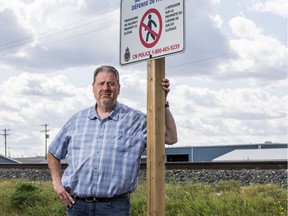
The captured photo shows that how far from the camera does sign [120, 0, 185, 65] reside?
13.8 feet

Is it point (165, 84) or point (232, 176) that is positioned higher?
point (165, 84)

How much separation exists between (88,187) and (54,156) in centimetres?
57

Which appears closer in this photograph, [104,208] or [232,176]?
[104,208]

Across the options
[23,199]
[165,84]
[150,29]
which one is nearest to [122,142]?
[165,84]

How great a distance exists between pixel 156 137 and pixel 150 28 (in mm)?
885

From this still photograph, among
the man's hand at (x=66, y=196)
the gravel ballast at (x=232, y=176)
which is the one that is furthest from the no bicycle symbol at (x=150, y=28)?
the gravel ballast at (x=232, y=176)

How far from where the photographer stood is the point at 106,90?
424 centimetres

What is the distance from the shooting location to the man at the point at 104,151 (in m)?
4.09

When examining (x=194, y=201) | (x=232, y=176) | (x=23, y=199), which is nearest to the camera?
(x=194, y=201)

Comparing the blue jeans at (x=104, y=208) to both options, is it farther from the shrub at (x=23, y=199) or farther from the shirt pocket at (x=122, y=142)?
the shrub at (x=23, y=199)

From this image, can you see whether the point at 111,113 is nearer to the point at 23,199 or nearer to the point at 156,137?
the point at 156,137

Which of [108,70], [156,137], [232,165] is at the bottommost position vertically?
[232,165]

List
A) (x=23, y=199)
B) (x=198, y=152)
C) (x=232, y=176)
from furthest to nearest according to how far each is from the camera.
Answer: (x=198, y=152) → (x=232, y=176) → (x=23, y=199)

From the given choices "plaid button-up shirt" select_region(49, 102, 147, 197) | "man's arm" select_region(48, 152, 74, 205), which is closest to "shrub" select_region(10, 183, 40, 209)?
"man's arm" select_region(48, 152, 74, 205)
